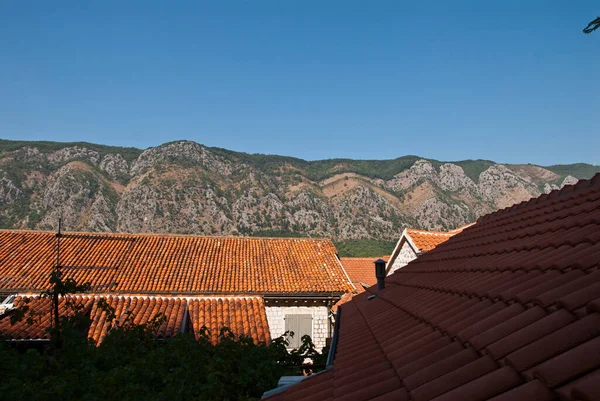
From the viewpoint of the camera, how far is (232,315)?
1506cm

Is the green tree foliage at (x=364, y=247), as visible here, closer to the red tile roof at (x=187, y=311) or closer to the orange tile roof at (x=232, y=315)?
the orange tile roof at (x=232, y=315)

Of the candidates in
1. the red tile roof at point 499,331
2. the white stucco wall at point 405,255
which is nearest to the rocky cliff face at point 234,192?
the white stucco wall at point 405,255

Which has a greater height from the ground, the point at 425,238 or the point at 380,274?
the point at 425,238

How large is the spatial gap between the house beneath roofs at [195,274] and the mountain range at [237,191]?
3776 centimetres

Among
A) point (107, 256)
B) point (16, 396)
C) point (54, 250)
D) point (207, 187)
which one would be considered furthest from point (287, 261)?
point (207, 187)

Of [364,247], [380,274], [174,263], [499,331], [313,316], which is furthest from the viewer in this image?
[364,247]

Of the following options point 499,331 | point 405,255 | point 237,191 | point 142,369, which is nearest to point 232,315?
A: point 405,255

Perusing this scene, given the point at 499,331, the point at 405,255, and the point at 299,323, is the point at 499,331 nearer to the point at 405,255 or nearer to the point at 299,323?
the point at 405,255

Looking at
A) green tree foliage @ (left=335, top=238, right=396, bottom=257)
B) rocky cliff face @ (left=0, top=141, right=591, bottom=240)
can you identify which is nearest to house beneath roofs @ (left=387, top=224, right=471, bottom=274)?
green tree foliage @ (left=335, top=238, right=396, bottom=257)

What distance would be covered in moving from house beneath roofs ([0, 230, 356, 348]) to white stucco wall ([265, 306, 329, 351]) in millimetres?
40

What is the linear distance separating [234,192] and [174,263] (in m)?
58.3

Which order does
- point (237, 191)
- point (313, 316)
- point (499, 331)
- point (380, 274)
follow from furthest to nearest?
point (237, 191) → point (313, 316) → point (380, 274) → point (499, 331)

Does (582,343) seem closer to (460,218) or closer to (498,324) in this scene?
(498,324)

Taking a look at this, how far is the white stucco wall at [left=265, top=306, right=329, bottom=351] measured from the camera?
1803 centimetres
